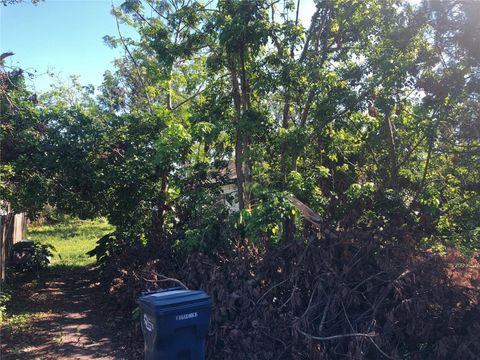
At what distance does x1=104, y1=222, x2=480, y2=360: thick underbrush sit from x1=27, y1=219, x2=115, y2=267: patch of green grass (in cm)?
860

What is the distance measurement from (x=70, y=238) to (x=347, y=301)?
61.5 ft

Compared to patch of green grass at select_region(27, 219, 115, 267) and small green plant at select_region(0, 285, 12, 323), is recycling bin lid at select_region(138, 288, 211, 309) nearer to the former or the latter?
small green plant at select_region(0, 285, 12, 323)

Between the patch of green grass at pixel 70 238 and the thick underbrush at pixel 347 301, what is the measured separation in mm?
8604

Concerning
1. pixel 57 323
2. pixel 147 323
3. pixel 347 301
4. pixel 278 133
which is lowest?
pixel 57 323

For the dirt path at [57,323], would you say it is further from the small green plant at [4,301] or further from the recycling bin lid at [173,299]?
the recycling bin lid at [173,299]

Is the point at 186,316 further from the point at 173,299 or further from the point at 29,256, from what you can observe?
the point at 29,256

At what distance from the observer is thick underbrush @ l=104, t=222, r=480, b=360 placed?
4977mm

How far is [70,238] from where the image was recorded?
21.4 metres

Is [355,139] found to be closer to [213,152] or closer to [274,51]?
[274,51]

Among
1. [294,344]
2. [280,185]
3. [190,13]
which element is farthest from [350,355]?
[190,13]

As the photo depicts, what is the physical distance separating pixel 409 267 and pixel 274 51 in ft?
14.6

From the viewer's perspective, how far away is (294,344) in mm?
5012

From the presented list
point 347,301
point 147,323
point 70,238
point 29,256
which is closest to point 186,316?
A: point 147,323

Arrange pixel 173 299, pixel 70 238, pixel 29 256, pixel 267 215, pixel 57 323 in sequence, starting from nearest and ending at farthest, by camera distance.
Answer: pixel 173 299 → pixel 267 215 → pixel 57 323 → pixel 29 256 → pixel 70 238
